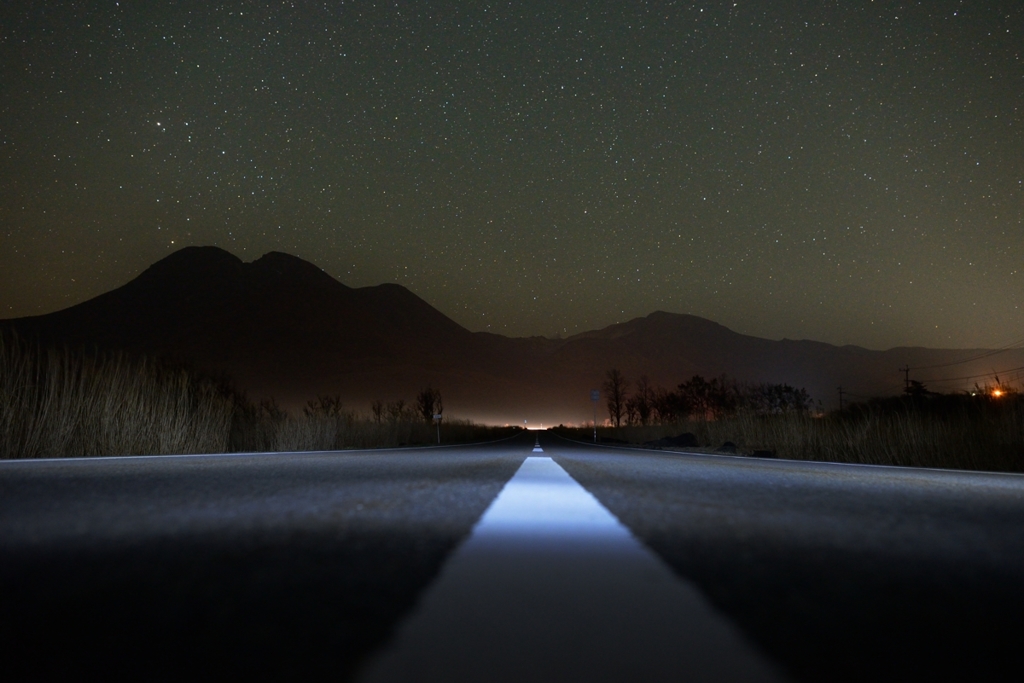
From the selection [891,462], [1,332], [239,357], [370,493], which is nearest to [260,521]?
[370,493]

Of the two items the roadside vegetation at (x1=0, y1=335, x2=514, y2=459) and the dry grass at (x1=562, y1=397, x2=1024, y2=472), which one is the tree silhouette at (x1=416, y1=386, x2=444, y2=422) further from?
the dry grass at (x1=562, y1=397, x2=1024, y2=472)

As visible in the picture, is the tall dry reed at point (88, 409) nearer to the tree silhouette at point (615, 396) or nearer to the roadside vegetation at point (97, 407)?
the roadside vegetation at point (97, 407)

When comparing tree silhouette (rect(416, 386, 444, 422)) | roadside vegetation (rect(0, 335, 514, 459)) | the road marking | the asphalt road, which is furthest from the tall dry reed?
tree silhouette (rect(416, 386, 444, 422))

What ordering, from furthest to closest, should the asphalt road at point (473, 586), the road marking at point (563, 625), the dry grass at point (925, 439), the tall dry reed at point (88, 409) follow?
the dry grass at point (925, 439) < the tall dry reed at point (88, 409) < the asphalt road at point (473, 586) < the road marking at point (563, 625)

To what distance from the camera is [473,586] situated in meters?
2.30

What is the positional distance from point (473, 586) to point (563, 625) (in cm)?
49

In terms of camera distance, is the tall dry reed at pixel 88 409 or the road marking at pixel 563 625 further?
the tall dry reed at pixel 88 409

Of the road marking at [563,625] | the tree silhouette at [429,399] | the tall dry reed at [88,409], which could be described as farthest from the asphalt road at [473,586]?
the tree silhouette at [429,399]

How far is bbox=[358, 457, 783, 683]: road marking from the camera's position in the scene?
60.4 inches

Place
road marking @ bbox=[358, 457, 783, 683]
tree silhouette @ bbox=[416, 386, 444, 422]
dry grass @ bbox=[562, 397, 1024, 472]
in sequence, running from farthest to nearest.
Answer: tree silhouette @ bbox=[416, 386, 444, 422] < dry grass @ bbox=[562, 397, 1024, 472] < road marking @ bbox=[358, 457, 783, 683]

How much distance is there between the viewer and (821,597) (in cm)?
221

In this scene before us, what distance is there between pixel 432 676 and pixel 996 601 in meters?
1.68

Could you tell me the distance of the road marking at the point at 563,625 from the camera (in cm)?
153

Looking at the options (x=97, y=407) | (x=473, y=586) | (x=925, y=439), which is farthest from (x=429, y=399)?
(x=473, y=586)
